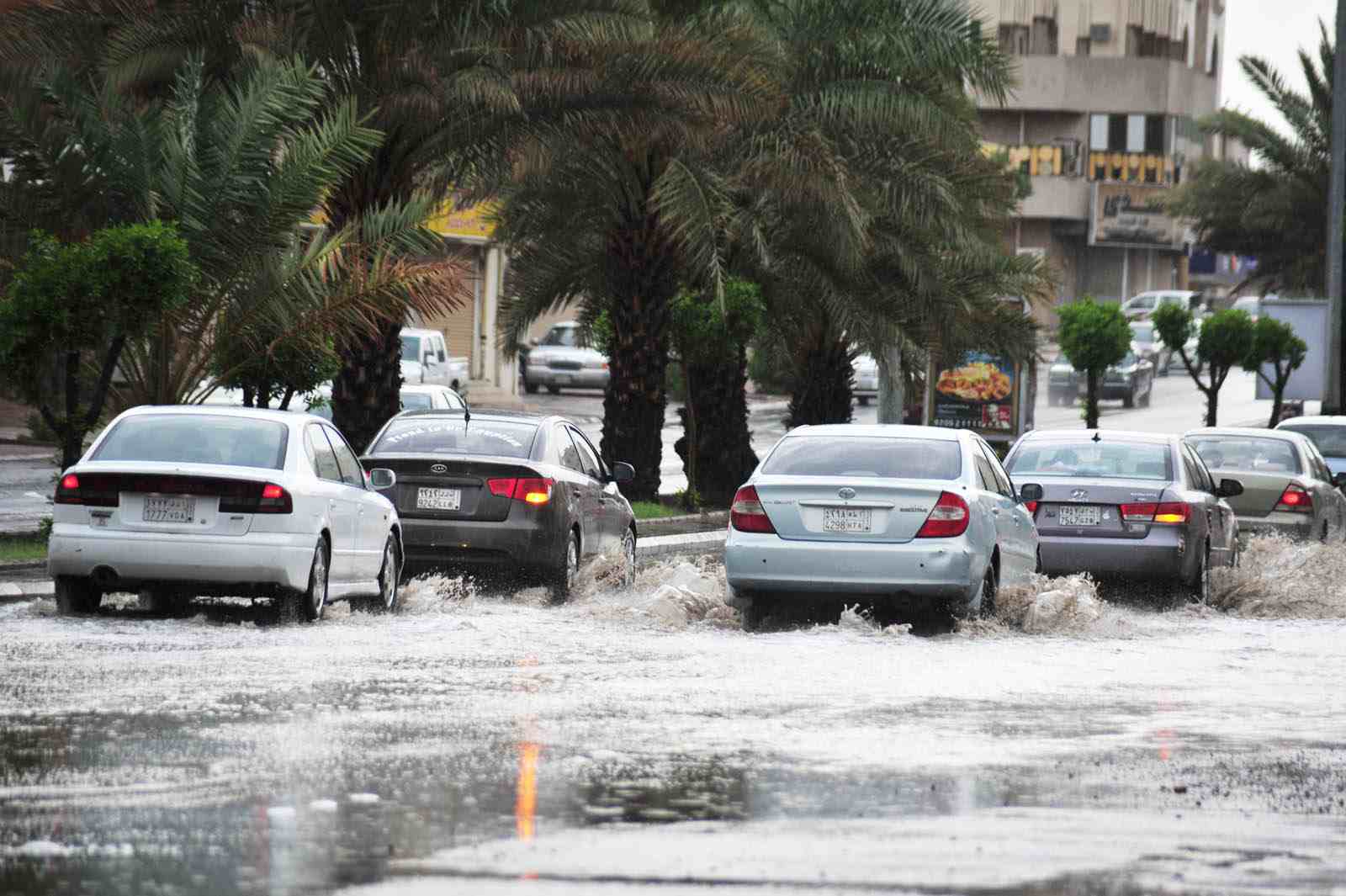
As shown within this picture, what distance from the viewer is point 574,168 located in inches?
1121

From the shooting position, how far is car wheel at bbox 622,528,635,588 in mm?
18609

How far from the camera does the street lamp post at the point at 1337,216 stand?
39.1 m

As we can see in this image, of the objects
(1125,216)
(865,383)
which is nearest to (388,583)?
(865,383)

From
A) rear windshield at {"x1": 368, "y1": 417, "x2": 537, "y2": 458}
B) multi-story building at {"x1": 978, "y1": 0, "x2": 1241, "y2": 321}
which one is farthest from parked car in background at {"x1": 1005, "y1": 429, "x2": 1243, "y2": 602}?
multi-story building at {"x1": 978, "y1": 0, "x2": 1241, "y2": 321}

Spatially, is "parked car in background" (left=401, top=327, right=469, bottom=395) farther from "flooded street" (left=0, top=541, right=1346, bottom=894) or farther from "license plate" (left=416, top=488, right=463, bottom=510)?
"flooded street" (left=0, top=541, right=1346, bottom=894)

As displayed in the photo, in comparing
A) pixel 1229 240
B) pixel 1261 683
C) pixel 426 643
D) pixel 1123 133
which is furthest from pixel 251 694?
pixel 1123 133

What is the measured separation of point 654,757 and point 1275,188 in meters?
52.7

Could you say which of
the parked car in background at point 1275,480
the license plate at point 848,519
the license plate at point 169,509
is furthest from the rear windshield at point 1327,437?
the license plate at point 169,509

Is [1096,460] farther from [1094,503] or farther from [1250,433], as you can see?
[1250,433]

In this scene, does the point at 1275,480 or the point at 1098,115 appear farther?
the point at 1098,115

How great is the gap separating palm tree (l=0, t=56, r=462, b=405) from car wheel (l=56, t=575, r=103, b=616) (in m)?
5.62

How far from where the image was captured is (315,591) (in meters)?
14.5

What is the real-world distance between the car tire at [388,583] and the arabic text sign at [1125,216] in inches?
3208

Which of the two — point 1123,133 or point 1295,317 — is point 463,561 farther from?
point 1123,133
